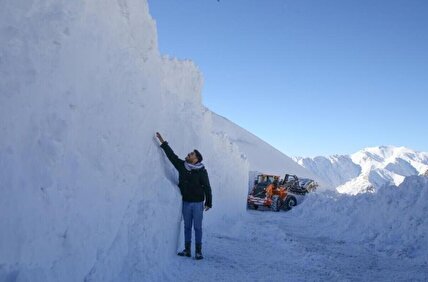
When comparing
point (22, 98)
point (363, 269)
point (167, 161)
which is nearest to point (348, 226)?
point (363, 269)

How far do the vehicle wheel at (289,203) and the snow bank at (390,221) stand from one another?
9419 millimetres

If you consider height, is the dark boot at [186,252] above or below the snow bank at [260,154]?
below

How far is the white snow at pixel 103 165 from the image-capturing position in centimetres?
338

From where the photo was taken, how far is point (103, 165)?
4688mm

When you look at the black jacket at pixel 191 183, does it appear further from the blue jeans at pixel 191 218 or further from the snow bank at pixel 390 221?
the snow bank at pixel 390 221

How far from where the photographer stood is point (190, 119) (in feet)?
32.7

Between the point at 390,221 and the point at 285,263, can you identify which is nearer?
the point at 285,263

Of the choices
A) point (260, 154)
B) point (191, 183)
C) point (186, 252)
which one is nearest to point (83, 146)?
point (191, 183)

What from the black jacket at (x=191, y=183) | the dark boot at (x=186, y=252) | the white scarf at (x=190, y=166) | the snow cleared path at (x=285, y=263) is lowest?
the snow cleared path at (x=285, y=263)

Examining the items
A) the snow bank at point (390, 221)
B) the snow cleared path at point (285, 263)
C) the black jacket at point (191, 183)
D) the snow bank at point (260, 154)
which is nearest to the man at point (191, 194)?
the black jacket at point (191, 183)

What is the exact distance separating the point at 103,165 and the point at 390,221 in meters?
9.91

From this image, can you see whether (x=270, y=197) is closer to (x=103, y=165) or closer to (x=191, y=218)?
(x=191, y=218)

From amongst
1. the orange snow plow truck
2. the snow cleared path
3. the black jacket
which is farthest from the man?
the orange snow plow truck

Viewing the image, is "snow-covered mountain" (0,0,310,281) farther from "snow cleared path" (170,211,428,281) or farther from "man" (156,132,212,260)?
"snow cleared path" (170,211,428,281)
